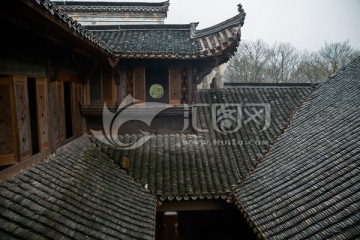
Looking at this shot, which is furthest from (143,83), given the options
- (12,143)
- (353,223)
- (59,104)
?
(353,223)

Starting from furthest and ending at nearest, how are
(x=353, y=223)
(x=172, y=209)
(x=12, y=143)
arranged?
(x=172, y=209) < (x=12, y=143) < (x=353, y=223)

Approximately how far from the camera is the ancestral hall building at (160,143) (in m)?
3.90

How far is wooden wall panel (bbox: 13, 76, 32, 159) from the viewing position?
14.5 ft

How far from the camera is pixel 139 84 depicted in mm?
8156

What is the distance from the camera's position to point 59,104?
6281 millimetres

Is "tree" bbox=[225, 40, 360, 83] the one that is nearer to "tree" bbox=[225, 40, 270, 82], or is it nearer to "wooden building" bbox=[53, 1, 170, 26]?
"tree" bbox=[225, 40, 270, 82]

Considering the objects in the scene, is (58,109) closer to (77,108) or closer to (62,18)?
(77,108)

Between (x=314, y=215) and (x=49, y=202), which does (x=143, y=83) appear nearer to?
(x=49, y=202)

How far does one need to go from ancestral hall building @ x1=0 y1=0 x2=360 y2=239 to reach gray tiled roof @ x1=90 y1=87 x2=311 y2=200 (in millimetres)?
37

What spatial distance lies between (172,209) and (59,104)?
11.9 ft

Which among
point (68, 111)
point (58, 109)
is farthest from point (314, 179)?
point (68, 111)

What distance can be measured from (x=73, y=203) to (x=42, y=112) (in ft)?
6.83

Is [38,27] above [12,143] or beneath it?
above

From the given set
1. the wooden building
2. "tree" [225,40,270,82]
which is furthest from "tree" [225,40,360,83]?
the wooden building
